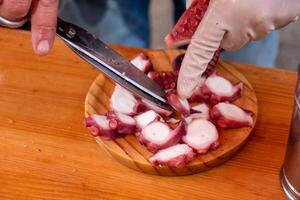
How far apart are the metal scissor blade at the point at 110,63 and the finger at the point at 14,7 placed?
0.09 metres

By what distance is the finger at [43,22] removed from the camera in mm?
1096

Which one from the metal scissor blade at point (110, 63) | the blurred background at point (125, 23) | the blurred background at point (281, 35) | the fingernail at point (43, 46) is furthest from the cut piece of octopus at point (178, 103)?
the blurred background at point (281, 35)

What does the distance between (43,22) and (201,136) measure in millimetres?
395

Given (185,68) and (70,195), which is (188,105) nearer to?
(185,68)

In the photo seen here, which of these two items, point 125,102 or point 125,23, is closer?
point 125,102

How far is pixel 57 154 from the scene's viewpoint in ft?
3.84

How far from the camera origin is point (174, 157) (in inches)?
43.1

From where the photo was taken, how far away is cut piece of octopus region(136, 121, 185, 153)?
3.67 ft

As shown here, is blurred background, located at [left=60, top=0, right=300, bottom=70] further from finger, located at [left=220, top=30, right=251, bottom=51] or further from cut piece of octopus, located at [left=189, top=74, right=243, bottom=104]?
finger, located at [left=220, top=30, right=251, bottom=51]

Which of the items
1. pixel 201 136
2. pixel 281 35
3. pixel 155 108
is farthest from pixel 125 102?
pixel 281 35

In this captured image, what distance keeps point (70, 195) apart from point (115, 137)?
0.15 metres

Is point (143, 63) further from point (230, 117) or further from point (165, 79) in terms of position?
point (230, 117)

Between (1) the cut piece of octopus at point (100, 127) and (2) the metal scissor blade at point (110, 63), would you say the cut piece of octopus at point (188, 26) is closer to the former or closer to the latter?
(2) the metal scissor blade at point (110, 63)

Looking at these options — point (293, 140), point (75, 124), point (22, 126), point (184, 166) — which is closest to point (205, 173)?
point (184, 166)
